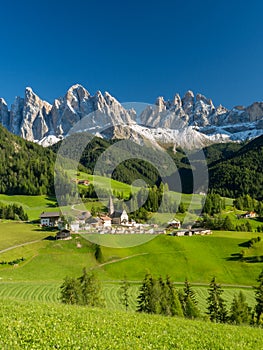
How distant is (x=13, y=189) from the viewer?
18875 centimetres

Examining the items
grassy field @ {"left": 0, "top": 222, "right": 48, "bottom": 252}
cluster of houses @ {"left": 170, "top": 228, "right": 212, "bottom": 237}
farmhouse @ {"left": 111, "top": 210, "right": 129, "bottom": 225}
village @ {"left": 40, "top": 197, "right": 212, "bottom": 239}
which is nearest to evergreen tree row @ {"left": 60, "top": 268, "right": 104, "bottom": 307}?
grassy field @ {"left": 0, "top": 222, "right": 48, "bottom": 252}

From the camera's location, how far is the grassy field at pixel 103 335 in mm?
10984

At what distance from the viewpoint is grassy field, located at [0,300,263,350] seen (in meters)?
11.0

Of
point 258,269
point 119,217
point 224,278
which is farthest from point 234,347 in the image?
point 119,217

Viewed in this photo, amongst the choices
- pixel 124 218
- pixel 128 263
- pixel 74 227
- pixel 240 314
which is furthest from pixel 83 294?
pixel 124 218

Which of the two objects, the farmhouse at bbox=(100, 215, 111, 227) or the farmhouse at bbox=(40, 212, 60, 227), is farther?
the farmhouse at bbox=(40, 212, 60, 227)

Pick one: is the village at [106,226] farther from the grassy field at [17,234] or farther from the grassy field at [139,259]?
the grassy field at [17,234]

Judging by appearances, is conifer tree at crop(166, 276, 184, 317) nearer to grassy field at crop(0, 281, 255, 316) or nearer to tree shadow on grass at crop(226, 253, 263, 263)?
grassy field at crop(0, 281, 255, 316)

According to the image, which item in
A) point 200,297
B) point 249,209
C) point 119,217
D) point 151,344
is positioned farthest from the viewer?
point 249,209

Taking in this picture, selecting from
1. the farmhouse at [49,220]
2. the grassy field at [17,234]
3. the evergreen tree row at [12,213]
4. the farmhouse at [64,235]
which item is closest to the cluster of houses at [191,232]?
the farmhouse at [64,235]

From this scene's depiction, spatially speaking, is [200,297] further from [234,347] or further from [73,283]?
[234,347]

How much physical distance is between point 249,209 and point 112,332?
188 metres

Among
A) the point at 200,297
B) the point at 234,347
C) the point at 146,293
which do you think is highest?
the point at 234,347

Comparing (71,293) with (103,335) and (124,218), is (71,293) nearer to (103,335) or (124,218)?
(103,335)
